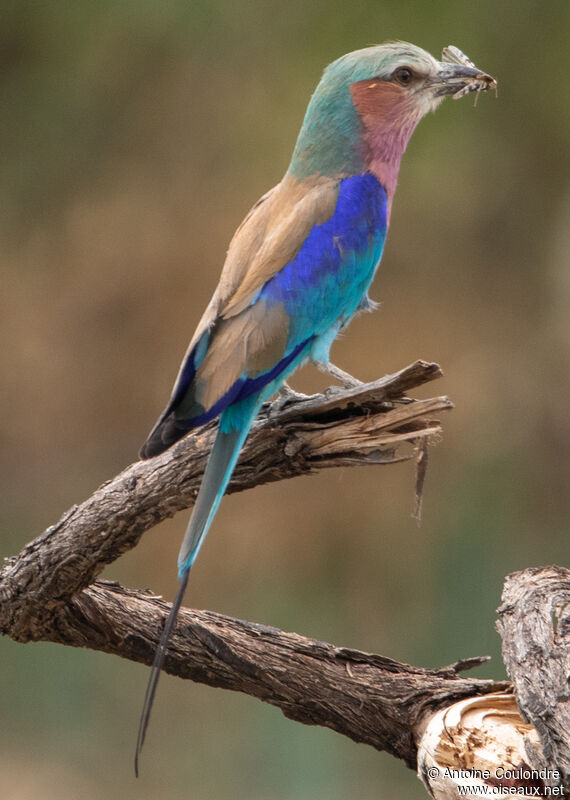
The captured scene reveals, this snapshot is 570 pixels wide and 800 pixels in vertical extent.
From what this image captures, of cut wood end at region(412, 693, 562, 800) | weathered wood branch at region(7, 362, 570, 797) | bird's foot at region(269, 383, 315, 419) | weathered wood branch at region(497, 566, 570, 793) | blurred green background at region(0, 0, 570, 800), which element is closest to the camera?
weathered wood branch at region(497, 566, 570, 793)

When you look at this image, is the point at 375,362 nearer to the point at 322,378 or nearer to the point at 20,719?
the point at 322,378

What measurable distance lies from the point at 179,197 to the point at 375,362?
1.05m

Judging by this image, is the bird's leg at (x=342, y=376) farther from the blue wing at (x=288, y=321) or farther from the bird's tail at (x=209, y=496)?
the bird's tail at (x=209, y=496)

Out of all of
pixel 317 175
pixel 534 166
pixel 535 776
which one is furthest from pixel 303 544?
pixel 535 776

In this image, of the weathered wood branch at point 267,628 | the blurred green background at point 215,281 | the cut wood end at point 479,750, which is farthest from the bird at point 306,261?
the blurred green background at point 215,281

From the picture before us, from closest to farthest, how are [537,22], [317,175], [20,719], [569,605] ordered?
[569,605]
[317,175]
[20,719]
[537,22]

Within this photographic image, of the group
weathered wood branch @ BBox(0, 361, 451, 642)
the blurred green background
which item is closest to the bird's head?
weathered wood branch @ BBox(0, 361, 451, 642)

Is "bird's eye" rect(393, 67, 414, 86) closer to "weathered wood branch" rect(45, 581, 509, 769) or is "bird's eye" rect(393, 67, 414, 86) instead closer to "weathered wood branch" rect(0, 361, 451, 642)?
"weathered wood branch" rect(0, 361, 451, 642)

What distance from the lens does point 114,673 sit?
14.2 ft

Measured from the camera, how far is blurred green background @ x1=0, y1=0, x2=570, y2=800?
14.0 ft

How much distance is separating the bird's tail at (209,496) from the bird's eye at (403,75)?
746 millimetres

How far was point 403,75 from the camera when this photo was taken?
215 cm

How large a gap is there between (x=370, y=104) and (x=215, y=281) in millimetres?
2381

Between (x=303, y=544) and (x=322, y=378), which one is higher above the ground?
(x=322, y=378)
